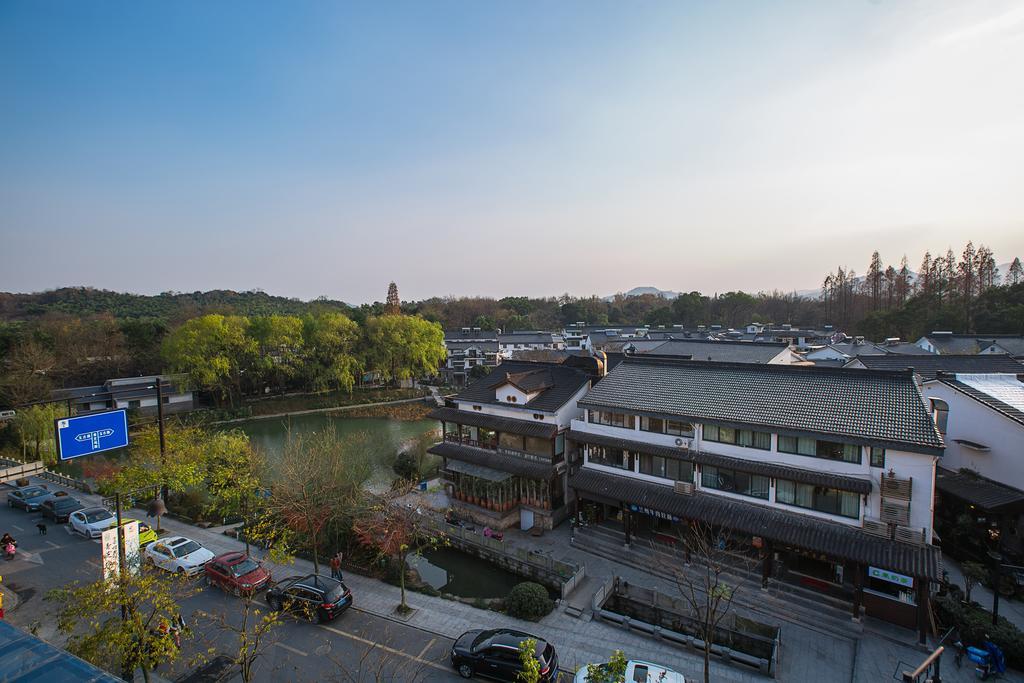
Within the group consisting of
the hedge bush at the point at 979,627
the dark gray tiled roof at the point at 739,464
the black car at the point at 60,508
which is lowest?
the black car at the point at 60,508

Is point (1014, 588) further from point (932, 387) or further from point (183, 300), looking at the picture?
point (183, 300)

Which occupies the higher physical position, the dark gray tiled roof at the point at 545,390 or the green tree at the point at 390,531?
the dark gray tiled roof at the point at 545,390

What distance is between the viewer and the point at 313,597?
15375 mm

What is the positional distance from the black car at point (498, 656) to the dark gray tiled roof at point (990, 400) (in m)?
20.6

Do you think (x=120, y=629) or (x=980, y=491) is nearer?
(x=120, y=629)

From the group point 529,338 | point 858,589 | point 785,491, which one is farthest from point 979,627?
point 529,338

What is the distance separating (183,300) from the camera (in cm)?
10650

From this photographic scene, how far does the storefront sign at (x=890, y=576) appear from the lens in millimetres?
13906

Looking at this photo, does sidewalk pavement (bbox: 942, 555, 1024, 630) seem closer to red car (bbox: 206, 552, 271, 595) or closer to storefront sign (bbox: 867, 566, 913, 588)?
storefront sign (bbox: 867, 566, 913, 588)

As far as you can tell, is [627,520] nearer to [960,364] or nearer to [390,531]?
[390,531]

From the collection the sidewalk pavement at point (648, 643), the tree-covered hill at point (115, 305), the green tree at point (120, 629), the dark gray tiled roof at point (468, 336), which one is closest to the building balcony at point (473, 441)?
the sidewalk pavement at point (648, 643)

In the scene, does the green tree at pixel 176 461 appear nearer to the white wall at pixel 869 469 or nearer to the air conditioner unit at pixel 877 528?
the white wall at pixel 869 469

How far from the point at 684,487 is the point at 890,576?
6.49 meters

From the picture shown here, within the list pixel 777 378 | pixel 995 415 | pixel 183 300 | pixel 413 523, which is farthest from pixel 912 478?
pixel 183 300
